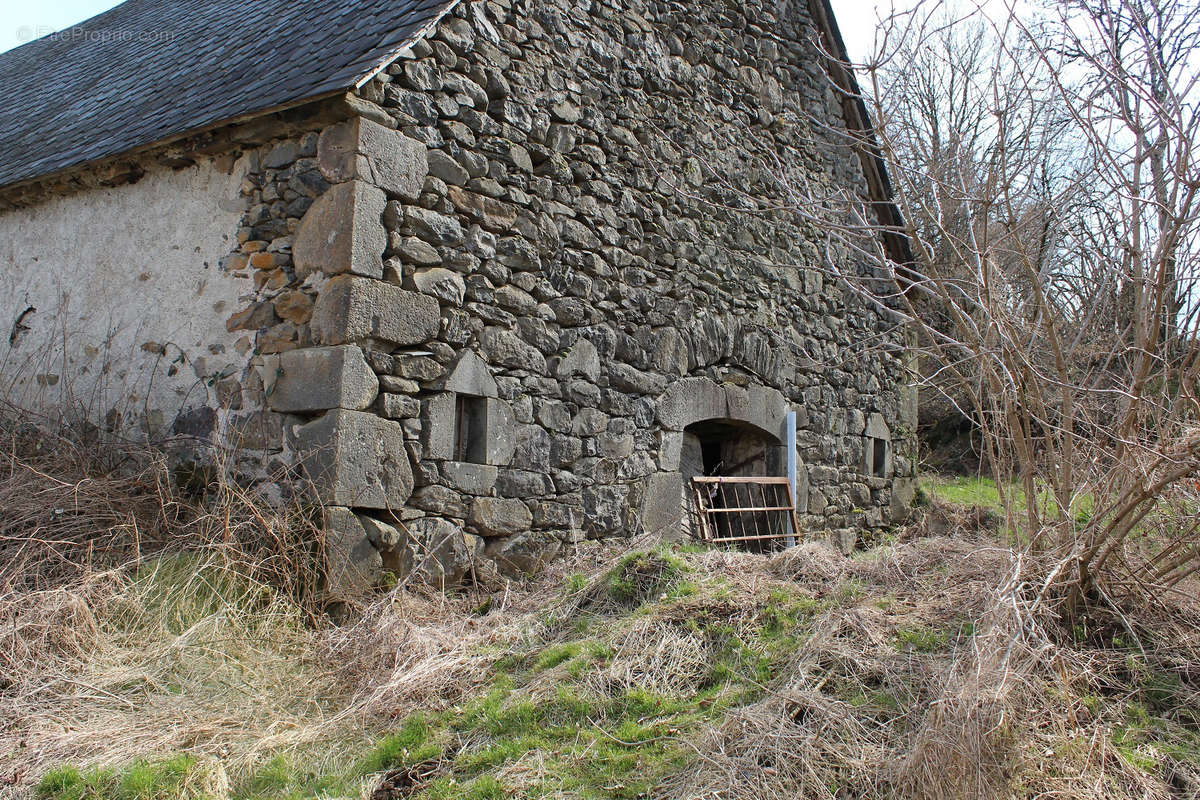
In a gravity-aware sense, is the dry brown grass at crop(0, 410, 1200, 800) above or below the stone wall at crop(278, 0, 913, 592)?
below

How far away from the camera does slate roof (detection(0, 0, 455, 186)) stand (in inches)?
203

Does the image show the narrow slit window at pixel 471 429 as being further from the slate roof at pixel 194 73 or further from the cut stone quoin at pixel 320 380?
the slate roof at pixel 194 73

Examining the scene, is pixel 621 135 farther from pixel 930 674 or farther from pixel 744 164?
pixel 930 674

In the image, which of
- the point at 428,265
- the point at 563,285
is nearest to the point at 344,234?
the point at 428,265

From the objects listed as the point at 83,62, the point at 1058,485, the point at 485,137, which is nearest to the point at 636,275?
the point at 485,137

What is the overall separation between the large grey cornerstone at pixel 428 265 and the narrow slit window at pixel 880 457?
145 cm

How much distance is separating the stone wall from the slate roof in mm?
272

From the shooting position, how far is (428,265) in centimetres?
529

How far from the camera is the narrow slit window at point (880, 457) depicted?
9.28m

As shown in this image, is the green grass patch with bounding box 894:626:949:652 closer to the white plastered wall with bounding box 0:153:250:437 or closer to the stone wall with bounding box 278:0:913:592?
the stone wall with bounding box 278:0:913:592

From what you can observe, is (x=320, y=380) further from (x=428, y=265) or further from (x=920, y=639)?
(x=920, y=639)

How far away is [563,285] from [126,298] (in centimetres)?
272

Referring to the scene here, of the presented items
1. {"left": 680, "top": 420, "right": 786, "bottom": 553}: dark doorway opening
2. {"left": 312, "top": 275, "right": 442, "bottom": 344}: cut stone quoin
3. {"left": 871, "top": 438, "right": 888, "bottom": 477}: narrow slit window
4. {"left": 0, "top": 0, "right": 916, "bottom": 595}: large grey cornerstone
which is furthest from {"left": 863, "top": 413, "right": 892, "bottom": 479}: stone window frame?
{"left": 312, "top": 275, "right": 442, "bottom": 344}: cut stone quoin

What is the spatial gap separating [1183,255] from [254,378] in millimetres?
4539
